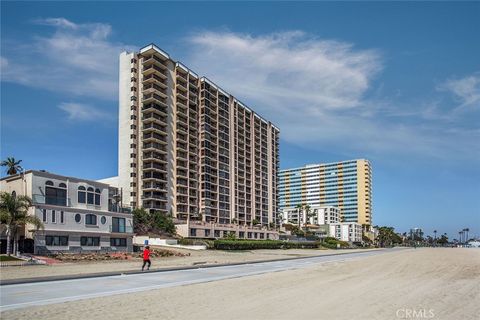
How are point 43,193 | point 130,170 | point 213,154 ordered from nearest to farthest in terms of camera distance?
point 43,193, point 130,170, point 213,154

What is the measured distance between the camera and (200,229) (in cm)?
8500

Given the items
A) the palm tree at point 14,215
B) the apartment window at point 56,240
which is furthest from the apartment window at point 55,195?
the palm tree at point 14,215

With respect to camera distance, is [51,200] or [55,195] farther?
[55,195]

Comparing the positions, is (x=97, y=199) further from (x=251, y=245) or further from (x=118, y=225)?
(x=251, y=245)

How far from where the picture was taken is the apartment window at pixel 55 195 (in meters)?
40.2

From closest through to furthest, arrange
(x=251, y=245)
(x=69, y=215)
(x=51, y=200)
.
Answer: (x=51, y=200) → (x=69, y=215) → (x=251, y=245)

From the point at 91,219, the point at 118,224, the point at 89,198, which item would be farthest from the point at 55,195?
the point at 118,224

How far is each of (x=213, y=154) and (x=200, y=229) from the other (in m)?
25.7

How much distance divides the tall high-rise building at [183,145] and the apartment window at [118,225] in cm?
3494

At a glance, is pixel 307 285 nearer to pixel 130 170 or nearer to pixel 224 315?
pixel 224 315

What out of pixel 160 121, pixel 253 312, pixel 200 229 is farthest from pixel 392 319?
pixel 160 121

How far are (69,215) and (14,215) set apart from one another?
272 inches
